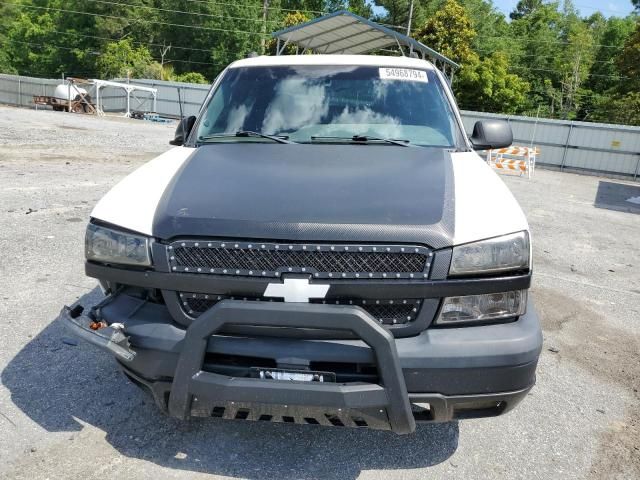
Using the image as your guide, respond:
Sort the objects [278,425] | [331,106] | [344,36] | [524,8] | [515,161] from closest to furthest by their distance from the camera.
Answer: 1. [278,425]
2. [331,106]
3. [515,161]
4. [344,36]
5. [524,8]

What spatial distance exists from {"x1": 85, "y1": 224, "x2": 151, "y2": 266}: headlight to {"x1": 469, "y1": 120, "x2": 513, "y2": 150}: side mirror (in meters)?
2.41

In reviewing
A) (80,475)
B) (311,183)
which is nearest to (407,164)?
(311,183)

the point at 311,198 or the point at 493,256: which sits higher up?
the point at 311,198

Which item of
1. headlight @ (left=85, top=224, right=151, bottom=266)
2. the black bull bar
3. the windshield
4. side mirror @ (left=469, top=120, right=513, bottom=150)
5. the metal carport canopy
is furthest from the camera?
the metal carport canopy

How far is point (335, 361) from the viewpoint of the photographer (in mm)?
2098

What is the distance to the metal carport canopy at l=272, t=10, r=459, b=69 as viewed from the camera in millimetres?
15906

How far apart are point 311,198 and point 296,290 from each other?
0.43 meters

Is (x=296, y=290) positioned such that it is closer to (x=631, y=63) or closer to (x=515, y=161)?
(x=515, y=161)

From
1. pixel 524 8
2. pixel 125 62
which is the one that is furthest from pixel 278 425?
pixel 524 8

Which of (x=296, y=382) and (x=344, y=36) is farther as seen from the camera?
(x=344, y=36)

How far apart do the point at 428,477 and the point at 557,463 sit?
2.29ft

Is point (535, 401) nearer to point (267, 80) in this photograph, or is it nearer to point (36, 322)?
point (267, 80)

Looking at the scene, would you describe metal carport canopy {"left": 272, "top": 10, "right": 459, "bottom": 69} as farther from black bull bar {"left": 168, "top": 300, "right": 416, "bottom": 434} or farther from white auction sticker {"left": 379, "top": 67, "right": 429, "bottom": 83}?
black bull bar {"left": 168, "top": 300, "right": 416, "bottom": 434}

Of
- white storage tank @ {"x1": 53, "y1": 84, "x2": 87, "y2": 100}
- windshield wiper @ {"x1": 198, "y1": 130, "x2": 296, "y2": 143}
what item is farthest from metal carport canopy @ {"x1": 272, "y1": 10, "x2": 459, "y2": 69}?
white storage tank @ {"x1": 53, "y1": 84, "x2": 87, "y2": 100}
